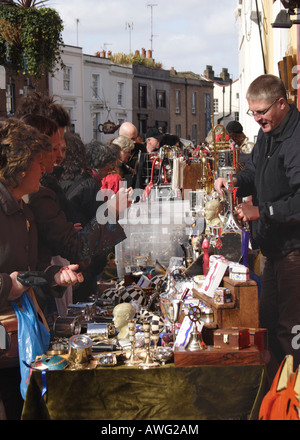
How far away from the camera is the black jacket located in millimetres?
2566

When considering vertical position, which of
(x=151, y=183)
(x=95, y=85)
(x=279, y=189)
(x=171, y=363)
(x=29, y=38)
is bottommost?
(x=171, y=363)

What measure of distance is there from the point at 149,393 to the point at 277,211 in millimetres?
920

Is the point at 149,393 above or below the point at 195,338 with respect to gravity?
below

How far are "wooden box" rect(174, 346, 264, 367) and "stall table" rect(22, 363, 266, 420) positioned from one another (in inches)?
0.7

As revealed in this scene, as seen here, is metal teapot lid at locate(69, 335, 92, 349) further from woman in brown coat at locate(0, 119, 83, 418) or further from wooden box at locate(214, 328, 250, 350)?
wooden box at locate(214, 328, 250, 350)

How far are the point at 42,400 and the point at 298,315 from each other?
3.82 feet

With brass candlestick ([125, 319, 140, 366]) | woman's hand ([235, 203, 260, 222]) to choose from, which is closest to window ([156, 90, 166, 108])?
woman's hand ([235, 203, 260, 222])

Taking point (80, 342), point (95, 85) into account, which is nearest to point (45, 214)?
point (80, 342)

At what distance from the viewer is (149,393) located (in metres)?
2.20

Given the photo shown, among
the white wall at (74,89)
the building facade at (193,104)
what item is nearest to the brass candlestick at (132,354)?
the white wall at (74,89)

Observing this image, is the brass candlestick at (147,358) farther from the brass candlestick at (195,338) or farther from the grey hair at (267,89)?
the grey hair at (267,89)

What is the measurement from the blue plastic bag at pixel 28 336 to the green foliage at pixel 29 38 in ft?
4.75

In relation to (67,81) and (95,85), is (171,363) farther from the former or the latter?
(95,85)
